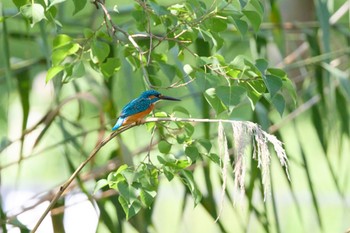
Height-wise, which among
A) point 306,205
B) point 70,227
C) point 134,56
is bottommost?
point 306,205

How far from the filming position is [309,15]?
13.4ft

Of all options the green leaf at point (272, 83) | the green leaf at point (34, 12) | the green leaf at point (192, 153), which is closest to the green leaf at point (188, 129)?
the green leaf at point (192, 153)

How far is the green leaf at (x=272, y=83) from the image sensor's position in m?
1.25

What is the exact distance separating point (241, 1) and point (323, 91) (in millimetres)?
1061

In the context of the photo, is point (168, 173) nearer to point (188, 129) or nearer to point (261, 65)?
point (188, 129)

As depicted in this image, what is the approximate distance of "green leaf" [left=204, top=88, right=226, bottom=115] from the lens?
1.25 meters

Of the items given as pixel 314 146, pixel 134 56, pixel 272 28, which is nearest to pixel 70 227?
pixel 272 28

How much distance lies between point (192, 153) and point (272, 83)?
14cm

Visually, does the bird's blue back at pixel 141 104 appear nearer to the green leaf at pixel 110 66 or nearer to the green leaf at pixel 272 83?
the green leaf at pixel 110 66

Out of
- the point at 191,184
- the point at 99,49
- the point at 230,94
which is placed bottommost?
the point at 191,184

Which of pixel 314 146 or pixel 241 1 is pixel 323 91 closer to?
pixel 241 1

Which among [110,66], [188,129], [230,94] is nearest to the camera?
[230,94]

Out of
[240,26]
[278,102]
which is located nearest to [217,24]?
[240,26]

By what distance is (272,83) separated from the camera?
4.14ft
